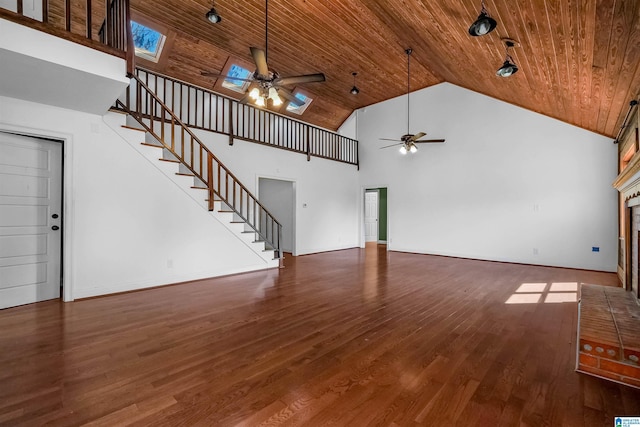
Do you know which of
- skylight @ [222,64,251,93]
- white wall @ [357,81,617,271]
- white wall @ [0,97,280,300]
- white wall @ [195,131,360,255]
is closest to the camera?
white wall @ [0,97,280,300]

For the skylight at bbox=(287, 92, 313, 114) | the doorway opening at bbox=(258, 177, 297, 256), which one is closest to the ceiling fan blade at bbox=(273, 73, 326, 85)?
the doorway opening at bbox=(258, 177, 297, 256)

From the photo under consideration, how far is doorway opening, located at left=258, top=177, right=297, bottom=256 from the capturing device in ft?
26.1

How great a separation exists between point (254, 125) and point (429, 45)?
4011 millimetres

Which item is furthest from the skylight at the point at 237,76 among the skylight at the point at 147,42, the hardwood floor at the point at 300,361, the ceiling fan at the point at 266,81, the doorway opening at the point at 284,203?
the hardwood floor at the point at 300,361

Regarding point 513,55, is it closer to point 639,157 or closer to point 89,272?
point 639,157

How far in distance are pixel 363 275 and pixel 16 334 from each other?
15.3 feet

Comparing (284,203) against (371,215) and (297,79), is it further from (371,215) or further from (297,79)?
(297,79)

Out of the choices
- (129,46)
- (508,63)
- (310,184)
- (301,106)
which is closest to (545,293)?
(508,63)

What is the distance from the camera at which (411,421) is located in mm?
1693

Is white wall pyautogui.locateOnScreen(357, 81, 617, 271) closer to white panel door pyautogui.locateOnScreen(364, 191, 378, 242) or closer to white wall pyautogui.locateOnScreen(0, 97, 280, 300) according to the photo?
white panel door pyautogui.locateOnScreen(364, 191, 378, 242)

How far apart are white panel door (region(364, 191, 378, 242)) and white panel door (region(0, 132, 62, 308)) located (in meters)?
9.01

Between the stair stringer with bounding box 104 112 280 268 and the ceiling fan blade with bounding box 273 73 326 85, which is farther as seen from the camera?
the stair stringer with bounding box 104 112 280 268

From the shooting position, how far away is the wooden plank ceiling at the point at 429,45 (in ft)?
8.46

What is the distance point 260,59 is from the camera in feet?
12.4
